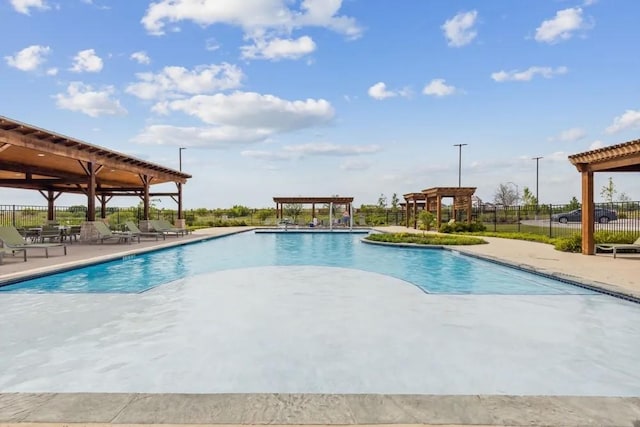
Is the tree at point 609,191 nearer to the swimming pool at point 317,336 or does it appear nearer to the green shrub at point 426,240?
the green shrub at point 426,240

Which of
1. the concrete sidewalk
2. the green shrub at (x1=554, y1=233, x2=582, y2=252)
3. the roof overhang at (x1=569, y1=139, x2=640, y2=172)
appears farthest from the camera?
the green shrub at (x1=554, y1=233, x2=582, y2=252)

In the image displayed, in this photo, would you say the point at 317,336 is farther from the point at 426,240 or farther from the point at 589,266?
the point at 426,240

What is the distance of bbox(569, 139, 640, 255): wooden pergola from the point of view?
9.39m

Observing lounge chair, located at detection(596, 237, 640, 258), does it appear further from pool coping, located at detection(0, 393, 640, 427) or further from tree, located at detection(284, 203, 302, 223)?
tree, located at detection(284, 203, 302, 223)

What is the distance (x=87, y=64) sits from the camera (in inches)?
537

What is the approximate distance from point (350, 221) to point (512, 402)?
2246cm

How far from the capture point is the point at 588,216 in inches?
415

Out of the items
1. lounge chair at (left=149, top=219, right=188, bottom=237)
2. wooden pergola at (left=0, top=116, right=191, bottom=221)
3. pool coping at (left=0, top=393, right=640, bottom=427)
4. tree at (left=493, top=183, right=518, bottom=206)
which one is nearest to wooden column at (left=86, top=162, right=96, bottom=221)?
wooden pergola at (left=0, top=116, right=191, bottom=221)

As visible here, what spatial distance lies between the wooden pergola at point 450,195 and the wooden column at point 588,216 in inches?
374

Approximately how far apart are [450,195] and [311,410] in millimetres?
20096

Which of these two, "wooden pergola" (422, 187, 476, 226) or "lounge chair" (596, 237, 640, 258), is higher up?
"wooden pergola" (422, 187, 476, 226)

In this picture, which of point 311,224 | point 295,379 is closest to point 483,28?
point 295,379

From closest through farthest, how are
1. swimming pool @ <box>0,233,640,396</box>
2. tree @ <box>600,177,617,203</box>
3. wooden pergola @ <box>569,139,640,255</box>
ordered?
swimming pool @ <box>0,233,640,396</box> < wooden pergola @ <box>569,139,640,255</box> < tree @ <box>600,177,617,203</box>

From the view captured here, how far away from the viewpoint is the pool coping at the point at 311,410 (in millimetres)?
2080
